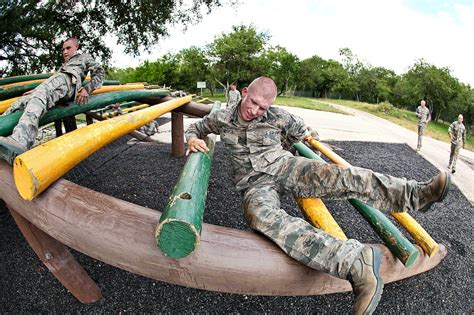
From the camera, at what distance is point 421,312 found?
7.48 feet

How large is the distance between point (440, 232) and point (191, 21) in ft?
21.5

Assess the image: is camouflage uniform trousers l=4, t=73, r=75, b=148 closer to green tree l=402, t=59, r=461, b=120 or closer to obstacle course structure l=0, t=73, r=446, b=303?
obstacle course structure l=0, t=73, r=446, b=303

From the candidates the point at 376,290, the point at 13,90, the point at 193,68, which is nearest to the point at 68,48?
the point at 13,90

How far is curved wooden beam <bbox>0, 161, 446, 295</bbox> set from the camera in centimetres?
103

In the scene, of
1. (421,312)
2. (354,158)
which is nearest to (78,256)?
(421,312)

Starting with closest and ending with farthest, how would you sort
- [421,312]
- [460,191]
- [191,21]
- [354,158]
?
[421,312] < [460,191] < [354,158] < [191,21]

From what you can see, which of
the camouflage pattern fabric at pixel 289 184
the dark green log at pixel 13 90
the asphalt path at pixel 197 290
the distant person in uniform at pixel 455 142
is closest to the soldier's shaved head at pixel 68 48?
the dark green log at pixel 13 90

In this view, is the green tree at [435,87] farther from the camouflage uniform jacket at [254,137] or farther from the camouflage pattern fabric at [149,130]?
the camouflage uniform jacket at [254,137]

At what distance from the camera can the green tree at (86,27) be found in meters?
6.35

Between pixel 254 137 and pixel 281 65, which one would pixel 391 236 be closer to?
pixel 254 137

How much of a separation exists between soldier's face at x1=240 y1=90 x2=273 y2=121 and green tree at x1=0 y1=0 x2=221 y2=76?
579cm

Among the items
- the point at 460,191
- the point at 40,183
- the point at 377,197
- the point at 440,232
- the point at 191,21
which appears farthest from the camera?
the point at 191,21

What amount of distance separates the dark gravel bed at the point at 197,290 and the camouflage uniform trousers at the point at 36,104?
3.85ft

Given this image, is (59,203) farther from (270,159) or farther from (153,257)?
(270,159)
